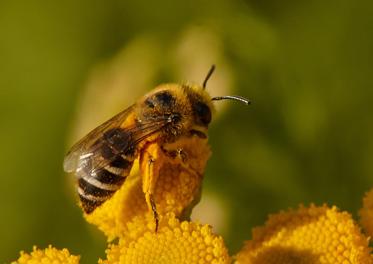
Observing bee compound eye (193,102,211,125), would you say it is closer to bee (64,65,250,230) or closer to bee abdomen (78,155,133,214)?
bee (64,65,250,230)

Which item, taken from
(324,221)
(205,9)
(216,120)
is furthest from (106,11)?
(324,221)

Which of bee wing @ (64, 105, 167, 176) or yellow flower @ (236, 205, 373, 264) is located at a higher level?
bee wing @ (64, 105, 167, 176)

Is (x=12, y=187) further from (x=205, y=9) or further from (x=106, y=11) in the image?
(x=205, y=9)

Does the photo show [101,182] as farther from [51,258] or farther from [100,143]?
[51,258]

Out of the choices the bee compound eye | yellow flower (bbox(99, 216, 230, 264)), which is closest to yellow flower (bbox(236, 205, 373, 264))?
yellow flower (bbox(99, 216, 230, 264))

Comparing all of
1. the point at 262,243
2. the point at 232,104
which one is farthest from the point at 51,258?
the point at 232,104
